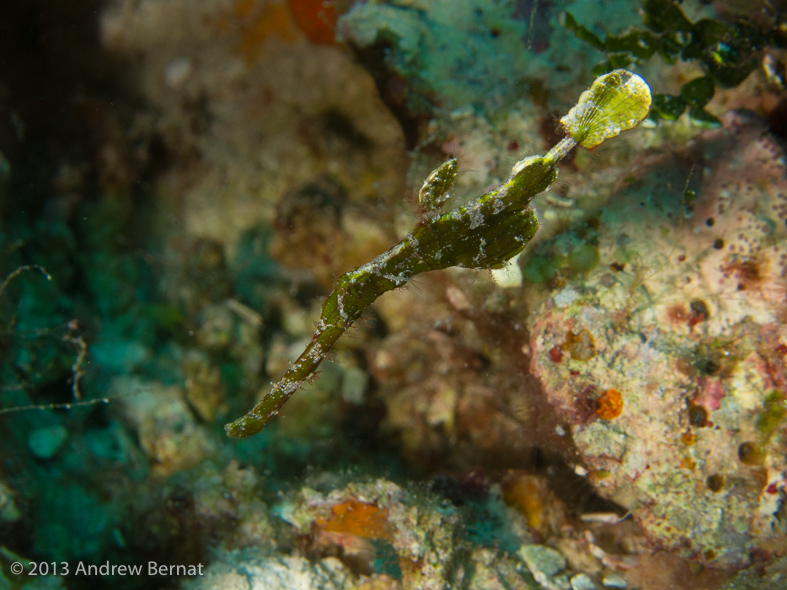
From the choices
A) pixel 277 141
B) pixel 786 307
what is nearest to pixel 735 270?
pixel 786 307

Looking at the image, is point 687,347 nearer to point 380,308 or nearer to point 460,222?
point 460,222

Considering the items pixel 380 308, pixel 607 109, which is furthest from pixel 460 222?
pixel 380 308

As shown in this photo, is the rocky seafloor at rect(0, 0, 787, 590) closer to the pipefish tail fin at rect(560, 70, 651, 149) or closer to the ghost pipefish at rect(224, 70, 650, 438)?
the ghost pipefish at rect(224, 70, 650, 438)

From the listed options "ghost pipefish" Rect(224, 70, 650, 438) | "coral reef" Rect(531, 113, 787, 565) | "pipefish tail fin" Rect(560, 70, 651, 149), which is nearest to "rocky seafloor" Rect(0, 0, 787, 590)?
"coral reef" Rect(531, 113, 787, 565)

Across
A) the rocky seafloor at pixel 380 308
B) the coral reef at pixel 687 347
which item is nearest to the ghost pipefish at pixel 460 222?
the rocky seafloor at pixel 380 308

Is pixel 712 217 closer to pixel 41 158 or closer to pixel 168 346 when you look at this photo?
pixel 168 346
